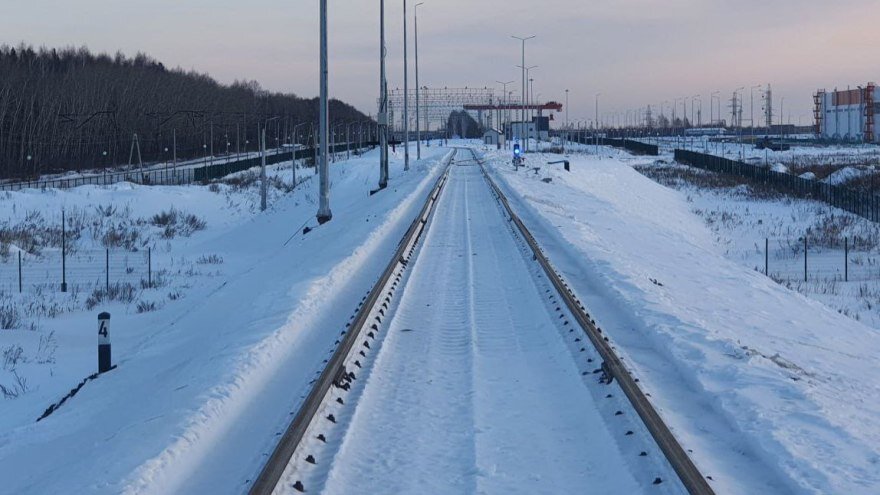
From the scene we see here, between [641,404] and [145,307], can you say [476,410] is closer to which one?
[641,404]

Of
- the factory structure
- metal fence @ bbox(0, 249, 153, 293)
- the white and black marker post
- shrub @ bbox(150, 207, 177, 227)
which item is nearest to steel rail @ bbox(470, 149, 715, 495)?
the white and black marker post

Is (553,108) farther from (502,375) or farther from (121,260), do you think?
(502,375)

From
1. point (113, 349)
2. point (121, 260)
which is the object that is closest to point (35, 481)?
point (113, 349)

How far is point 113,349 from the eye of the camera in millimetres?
14953

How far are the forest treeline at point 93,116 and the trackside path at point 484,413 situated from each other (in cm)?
7043

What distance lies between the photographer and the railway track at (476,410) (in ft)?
22.8

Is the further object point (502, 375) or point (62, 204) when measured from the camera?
point (62, 204)

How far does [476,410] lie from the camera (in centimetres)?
859

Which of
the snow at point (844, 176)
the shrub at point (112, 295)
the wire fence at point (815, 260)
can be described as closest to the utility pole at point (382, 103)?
the wire fence at point (815, 260)

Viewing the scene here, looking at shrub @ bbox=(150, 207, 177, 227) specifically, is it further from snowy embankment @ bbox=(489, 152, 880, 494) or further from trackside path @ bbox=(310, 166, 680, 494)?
trackside path @ bbox=(310, 166, 680, 494)

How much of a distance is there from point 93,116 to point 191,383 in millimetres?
97009

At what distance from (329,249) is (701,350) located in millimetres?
12069

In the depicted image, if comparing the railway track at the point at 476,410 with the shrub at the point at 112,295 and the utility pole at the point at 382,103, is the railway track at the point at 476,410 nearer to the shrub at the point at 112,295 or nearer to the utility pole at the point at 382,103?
the shrub at the point at 112,295

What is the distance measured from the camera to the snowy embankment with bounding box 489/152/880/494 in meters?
7.21
